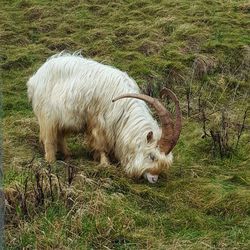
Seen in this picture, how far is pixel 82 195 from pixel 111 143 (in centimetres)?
145

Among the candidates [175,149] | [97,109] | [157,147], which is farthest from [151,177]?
[175,149]

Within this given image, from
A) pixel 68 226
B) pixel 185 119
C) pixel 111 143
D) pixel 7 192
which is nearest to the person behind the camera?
pixel 68 226

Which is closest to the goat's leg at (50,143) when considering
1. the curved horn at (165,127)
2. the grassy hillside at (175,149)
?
the grassy hillside at (175,149)

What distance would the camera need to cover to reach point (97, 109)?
693cm

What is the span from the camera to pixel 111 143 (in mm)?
7023

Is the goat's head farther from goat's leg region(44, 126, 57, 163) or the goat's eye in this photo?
goat's leg region(44, 126, 57, 163)

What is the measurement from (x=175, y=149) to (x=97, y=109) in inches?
51.8

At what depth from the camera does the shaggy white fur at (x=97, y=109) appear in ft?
22.2

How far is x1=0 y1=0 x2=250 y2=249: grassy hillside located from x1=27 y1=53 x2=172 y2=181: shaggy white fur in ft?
0.92

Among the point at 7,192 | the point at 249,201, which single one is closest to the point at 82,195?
the point at 7,192

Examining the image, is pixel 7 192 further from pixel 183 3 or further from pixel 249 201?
pixel 183 3

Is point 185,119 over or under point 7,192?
under

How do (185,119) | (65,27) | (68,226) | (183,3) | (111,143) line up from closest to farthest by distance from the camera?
1. (68,226)
2. (111,143)
3. (185,119)
4. (65,27)
5. (183,3)

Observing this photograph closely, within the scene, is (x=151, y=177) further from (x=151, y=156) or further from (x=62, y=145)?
(x=62, y=145)
